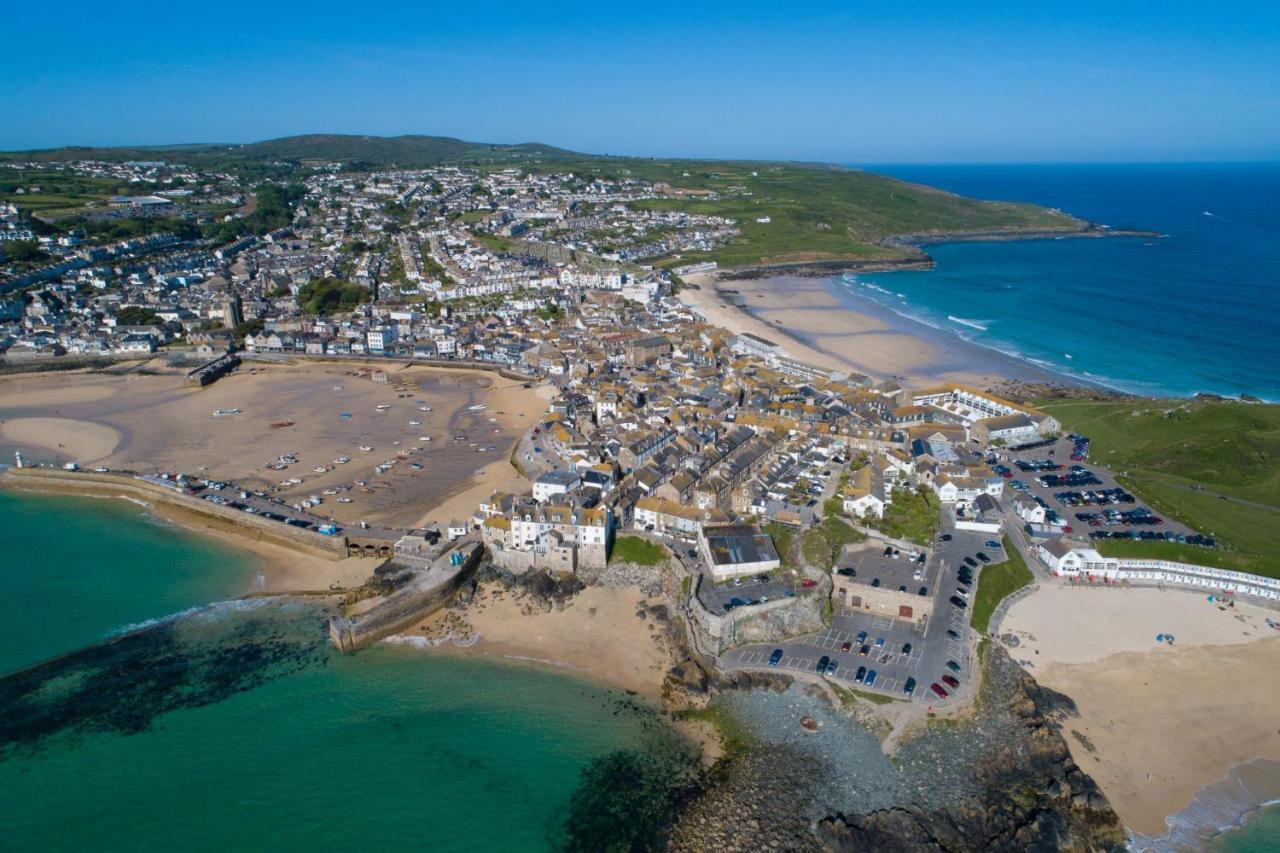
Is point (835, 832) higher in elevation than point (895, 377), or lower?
lower

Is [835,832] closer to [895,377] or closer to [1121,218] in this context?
[895,377]

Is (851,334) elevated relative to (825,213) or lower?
lower

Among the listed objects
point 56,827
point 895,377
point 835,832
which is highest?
point 895,377

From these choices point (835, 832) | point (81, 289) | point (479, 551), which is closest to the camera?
point (835, 832)

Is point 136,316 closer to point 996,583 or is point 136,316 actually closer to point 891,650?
point 891,650

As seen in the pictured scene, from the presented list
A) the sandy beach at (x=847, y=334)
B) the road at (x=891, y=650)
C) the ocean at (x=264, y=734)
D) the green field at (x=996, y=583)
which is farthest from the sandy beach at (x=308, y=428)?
the sandy beach at (x=847, y=334)

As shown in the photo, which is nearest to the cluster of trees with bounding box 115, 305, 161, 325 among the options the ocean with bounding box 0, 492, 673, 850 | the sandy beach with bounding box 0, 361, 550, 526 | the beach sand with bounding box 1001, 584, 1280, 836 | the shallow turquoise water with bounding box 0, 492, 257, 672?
the sandy beach with bounding box 0, 361, 550, 526

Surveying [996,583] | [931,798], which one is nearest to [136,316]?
[996,583]

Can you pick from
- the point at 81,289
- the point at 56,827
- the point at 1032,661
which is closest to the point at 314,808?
the point at 56,827
